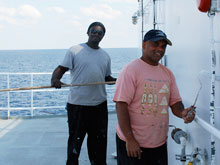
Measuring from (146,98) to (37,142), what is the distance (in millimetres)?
3311

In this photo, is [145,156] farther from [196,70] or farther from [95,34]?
[95,34]

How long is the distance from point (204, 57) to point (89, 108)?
1567 mm

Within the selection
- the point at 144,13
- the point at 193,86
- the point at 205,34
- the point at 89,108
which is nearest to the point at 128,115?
the point at 193,86

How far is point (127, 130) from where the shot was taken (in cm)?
198

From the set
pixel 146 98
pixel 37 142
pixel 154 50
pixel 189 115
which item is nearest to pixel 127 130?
pixel 146 98

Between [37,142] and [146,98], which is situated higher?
[146,98]

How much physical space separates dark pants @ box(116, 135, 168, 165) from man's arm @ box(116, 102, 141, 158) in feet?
0.31

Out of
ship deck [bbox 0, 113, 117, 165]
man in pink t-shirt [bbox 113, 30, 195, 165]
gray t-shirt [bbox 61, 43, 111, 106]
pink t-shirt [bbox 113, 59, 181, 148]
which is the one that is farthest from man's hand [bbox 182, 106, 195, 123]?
ship deck [bbox 0, 113, 117, 165]

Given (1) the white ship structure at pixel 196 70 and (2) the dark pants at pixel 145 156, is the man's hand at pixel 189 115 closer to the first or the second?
(1) the white ship structure at pixel 196 70

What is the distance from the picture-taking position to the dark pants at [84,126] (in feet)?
10.5

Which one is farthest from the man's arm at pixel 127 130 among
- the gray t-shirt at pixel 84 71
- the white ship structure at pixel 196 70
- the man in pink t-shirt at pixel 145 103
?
the gray t-shirt at pixel 84 71

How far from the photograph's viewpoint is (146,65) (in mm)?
2043

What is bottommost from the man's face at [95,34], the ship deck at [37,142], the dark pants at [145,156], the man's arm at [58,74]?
the ship deck at [37,142]

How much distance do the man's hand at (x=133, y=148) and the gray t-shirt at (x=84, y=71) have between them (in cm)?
125
